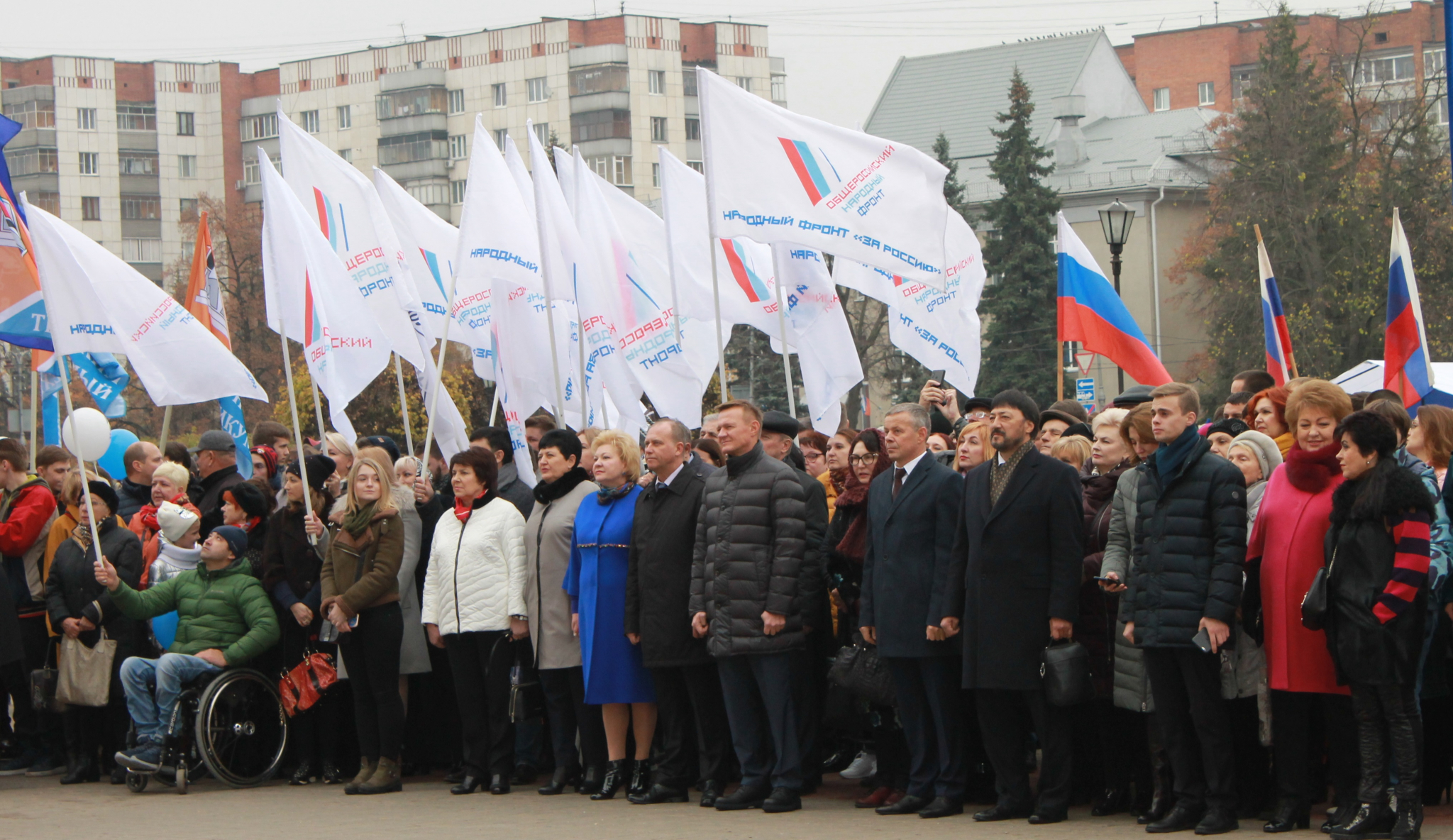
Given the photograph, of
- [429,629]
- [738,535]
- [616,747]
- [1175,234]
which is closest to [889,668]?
[738,535]

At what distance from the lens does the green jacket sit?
10039 millimetres

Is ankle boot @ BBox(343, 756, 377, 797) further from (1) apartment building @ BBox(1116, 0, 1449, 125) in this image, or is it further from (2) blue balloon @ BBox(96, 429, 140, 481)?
(1) apartment building @ BBox(1116, 0, 1449, 125)

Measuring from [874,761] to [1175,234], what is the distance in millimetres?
56418

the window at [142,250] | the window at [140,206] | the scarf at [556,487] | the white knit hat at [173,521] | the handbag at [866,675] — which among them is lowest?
the handbag at [866,675]

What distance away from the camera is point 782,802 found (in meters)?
8.85

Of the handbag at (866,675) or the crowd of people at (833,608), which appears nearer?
the crowd of people at (833,608)

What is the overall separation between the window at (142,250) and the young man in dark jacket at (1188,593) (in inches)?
3512

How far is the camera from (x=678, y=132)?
83.1 meters

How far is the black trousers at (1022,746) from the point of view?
26.9ft

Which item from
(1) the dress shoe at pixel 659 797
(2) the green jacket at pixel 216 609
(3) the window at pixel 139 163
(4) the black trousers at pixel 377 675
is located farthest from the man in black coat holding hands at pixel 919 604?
(3) the window at pixel 139 163

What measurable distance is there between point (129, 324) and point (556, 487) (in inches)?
127

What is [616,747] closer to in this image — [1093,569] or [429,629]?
[429,629]

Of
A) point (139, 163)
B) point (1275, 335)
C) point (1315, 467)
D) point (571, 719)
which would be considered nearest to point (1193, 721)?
point (1315, 467)

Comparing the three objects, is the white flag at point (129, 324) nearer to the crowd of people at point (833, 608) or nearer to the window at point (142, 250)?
the crowd of people at point (833, 608)
